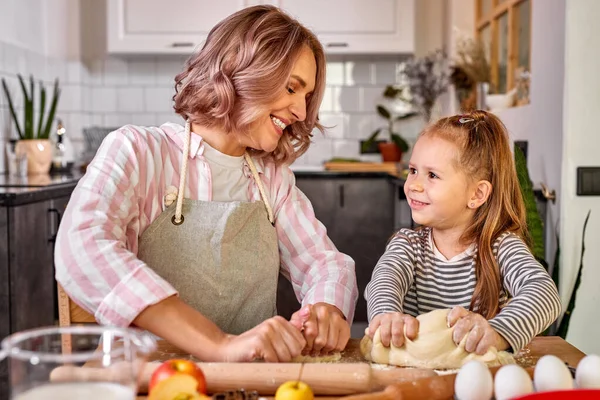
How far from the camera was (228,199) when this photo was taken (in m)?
1.54

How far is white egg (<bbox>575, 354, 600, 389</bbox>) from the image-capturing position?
0.84 m

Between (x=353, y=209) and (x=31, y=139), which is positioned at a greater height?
(x=31, y=139)

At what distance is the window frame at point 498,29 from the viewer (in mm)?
3664

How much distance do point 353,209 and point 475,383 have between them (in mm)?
3340

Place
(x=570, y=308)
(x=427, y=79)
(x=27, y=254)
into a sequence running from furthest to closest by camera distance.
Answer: (x=427, y=79) < (x=27, y=254) < (x=570, y=308)

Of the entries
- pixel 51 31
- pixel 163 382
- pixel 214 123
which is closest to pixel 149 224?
pixel 214 123

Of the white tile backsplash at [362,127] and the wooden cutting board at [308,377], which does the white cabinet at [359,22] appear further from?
the wooden cutting board at [308,377]

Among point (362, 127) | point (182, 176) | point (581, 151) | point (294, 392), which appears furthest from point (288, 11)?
point (294, 392)

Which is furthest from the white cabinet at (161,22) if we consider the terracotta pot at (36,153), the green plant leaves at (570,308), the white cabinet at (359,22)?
the green plant leaves at (570,308)

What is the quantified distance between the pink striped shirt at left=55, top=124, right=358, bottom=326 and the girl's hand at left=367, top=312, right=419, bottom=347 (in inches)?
8.2

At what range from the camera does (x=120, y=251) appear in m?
1.23

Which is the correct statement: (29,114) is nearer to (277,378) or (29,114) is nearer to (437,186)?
(437,186)

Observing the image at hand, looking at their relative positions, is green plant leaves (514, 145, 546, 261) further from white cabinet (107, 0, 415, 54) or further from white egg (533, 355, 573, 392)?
white cabinet (107, 0, 415, 54)

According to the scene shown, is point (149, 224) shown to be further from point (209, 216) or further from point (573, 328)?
point (573, 328)
